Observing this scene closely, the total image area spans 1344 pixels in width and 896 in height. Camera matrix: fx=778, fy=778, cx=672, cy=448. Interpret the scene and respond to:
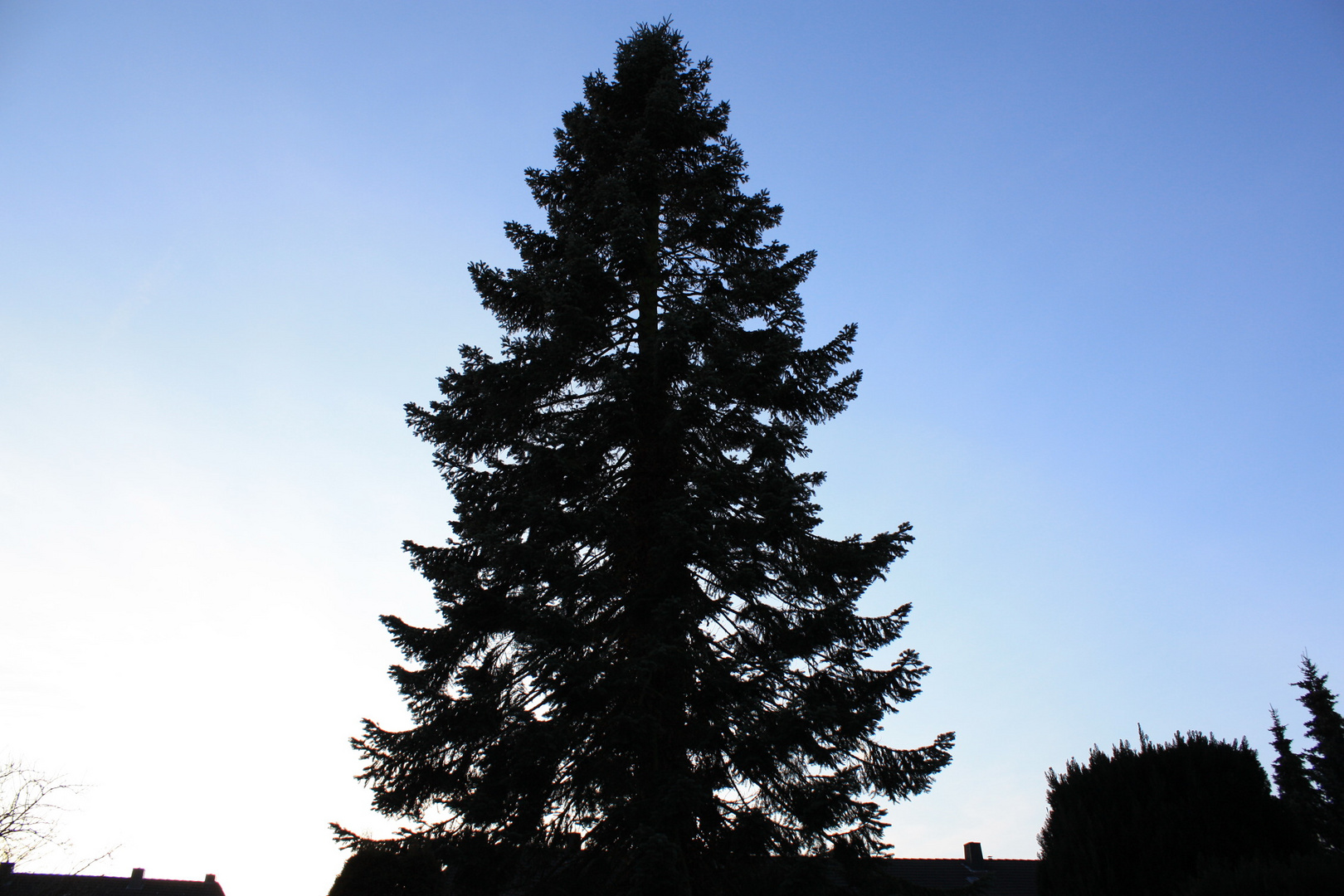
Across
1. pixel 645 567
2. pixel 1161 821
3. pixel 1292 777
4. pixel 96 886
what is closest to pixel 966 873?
pixel 1292 777

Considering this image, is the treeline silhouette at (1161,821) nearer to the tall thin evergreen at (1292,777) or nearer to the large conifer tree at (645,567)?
the large conifer tree at (645,567)

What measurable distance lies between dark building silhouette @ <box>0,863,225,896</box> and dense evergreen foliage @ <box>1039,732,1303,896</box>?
4118 centimetres

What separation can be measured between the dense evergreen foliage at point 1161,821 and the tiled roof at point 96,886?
40835 mm

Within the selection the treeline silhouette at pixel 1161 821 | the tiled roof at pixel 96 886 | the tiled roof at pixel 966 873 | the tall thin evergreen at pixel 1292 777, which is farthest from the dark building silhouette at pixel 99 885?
the tall thin evergreen at pixel 1292 777

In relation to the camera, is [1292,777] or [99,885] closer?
[1292,777]

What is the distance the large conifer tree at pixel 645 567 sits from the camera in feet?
30.2

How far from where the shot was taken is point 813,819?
8.51 m

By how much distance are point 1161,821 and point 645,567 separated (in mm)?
6880

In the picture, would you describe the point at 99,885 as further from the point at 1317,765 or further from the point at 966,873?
the point at 1317,765

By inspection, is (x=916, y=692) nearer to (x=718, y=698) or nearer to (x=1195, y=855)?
(x=718, y=698)

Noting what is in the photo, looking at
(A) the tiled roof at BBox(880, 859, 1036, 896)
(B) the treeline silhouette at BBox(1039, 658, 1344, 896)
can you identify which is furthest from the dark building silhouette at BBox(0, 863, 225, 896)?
(B) the treeline silhouette at BBox(1039, 658, 1344, 896)

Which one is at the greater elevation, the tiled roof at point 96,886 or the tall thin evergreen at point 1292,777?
the tall thin evergreen at point 1292,777

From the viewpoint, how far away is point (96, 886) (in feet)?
134

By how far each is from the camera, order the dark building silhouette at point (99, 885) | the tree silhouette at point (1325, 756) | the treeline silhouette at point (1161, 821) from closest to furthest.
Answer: the treeline silhouette at point (1161, 821) → the tree silhouette at point (1325, 756) → the dark building silhouette at point (99, 885)
